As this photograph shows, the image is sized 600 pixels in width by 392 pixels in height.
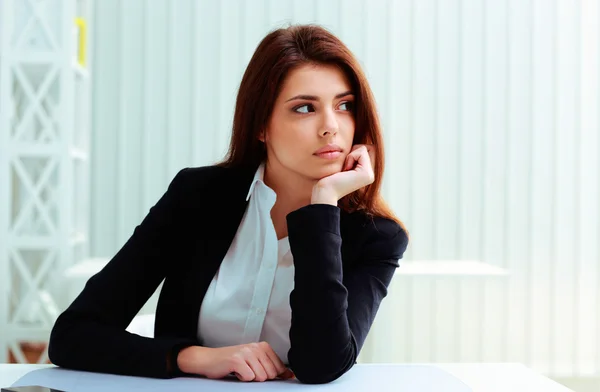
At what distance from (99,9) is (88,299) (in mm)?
2017

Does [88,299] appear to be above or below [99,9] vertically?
below

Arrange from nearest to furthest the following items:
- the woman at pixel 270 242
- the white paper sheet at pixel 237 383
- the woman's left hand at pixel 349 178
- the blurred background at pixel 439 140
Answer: the white paper sheet at pixel 237 383 < the woman at pixel 270 242 < the woman's left hand at pixel 349 178 < the blurred background at pixel 439 140

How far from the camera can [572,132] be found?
10.5ft

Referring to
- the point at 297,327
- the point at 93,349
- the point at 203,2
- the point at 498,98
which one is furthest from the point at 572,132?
the point at 93,349

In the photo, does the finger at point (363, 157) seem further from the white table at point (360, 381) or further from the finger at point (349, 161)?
the white table at point (360, 381)

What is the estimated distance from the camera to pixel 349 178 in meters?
1.37

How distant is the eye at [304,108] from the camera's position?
1.38 m

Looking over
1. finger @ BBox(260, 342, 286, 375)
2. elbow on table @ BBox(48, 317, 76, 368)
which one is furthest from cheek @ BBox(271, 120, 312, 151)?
elbow on table @ BBox(48, 317, 76, 368)

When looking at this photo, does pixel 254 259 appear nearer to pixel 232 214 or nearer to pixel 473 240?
pixel 232 214

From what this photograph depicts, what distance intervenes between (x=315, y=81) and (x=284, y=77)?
7 cm

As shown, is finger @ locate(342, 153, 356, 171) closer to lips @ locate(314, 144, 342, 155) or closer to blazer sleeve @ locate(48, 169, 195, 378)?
lips @ locate(314, 144, 342, 155)

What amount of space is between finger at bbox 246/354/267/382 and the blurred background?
174 centimetres

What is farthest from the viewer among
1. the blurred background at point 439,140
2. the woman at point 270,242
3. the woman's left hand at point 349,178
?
the blurred background at point 439,140

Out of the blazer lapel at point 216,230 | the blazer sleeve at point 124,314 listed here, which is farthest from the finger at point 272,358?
the blazer lapel at point 216,230
